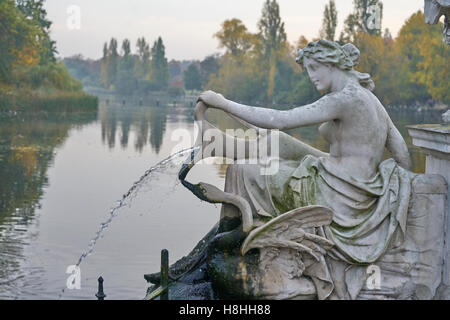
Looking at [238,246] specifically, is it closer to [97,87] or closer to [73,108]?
[73,108]

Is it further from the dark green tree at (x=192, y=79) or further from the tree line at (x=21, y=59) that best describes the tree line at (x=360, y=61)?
the tree line at (x=21, y=59)

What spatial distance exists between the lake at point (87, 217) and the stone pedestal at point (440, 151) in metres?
2.05

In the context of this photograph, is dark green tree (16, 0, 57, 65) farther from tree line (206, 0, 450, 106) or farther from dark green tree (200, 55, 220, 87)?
dark green tree (200, 55, 220, 87)

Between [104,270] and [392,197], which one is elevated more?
[392,197]

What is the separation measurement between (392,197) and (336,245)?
514mm

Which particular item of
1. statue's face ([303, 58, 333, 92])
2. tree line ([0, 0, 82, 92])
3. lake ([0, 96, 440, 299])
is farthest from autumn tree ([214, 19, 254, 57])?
statue's face ([303, 58, 333, 92])

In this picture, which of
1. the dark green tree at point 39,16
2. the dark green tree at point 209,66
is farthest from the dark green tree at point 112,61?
the dark green tree at point 39,16

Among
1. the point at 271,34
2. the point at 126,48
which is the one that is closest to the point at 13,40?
the point at 271,34

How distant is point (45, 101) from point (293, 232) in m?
37.3

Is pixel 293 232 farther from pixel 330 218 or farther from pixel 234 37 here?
pixel 234 37

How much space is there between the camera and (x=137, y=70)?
120 meters

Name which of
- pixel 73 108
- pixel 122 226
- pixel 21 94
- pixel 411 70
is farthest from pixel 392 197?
pixel 411 70

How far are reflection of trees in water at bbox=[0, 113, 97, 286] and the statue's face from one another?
418cm
